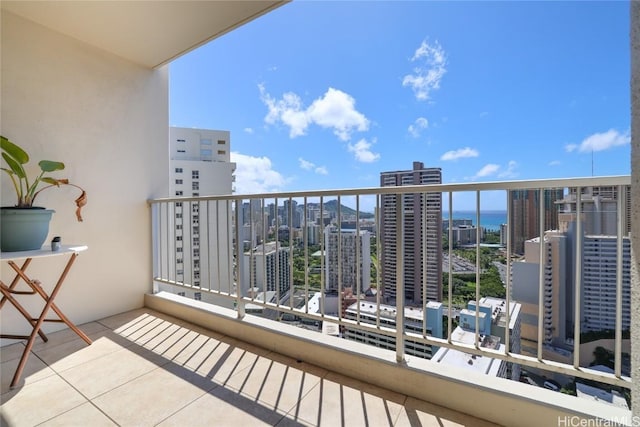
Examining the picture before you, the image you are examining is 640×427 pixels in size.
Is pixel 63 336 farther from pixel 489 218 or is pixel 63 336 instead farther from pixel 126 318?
pixel 489 218

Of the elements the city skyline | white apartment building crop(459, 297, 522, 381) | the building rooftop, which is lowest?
the building rooftop

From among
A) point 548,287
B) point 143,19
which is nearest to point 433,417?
point 548,287

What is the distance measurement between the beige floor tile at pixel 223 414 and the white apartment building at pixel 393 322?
0.64m

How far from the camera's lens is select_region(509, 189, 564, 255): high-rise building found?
4.03 ft

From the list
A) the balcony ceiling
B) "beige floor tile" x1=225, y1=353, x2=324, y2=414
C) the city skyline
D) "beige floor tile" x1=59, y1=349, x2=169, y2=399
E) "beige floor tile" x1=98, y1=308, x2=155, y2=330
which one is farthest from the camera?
the city skyline

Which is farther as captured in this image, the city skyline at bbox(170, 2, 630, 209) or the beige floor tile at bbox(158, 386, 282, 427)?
the city skyline at bbox(170, 2, 630, 209)

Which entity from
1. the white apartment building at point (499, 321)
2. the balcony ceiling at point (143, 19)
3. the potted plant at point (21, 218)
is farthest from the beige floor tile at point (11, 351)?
the white apartment building at point (499, 321)

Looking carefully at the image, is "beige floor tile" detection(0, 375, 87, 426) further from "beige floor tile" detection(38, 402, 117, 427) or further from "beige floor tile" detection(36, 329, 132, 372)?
"beige floor tile" detection(36, 329, 132, 372)

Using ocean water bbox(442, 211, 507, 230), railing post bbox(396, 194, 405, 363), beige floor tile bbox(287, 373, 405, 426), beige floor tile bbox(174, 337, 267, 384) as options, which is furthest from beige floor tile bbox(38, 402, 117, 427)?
ocean water bbox(442, 211, 507, 230)

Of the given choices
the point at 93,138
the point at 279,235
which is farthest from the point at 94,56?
the point at 279,235

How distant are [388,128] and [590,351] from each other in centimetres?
1451

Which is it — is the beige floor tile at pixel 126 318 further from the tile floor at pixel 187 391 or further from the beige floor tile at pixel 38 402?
the beige floor tile at pixel 38 402

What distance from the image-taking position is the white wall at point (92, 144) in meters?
2.19

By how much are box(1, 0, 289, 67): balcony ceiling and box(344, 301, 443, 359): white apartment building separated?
2.16 meters
